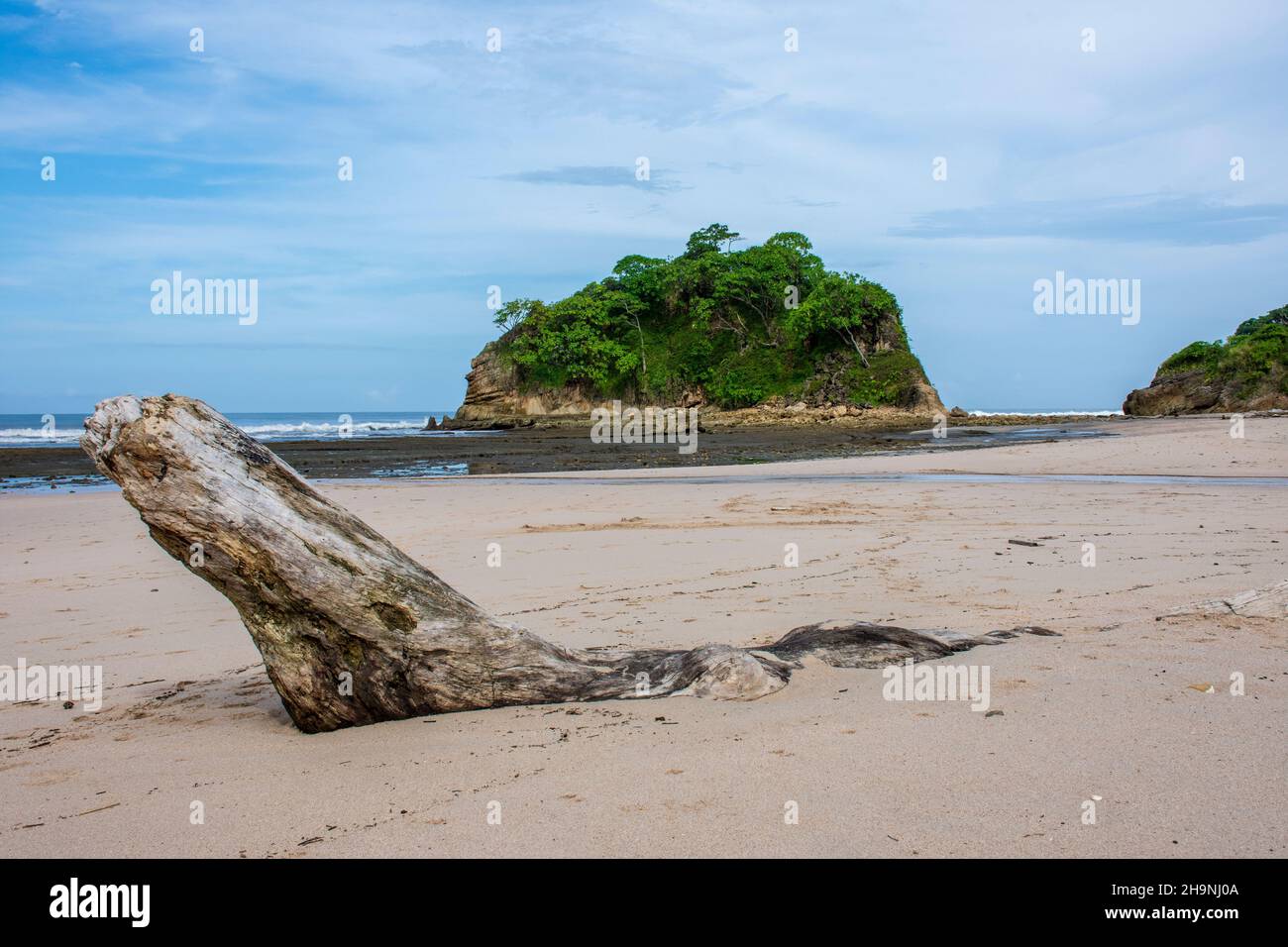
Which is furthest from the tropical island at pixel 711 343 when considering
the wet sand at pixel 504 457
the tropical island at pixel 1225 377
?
the wet sand at pixel 504 457

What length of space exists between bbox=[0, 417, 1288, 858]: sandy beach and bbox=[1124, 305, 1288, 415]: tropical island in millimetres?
46682

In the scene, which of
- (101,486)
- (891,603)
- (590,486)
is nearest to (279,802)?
(891,603)

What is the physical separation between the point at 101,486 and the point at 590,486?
38.8 feet

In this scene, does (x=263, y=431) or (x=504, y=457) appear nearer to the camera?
(x=504, y=457)

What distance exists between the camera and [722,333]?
73562mm

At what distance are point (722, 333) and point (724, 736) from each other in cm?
7128

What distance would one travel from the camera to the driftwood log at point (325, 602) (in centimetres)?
387

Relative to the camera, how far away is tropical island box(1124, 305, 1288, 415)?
46750 millimetres

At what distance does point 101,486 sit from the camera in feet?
67.4

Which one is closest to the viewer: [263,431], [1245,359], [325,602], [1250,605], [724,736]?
[724,736]

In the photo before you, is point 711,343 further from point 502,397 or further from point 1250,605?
point 1250,605

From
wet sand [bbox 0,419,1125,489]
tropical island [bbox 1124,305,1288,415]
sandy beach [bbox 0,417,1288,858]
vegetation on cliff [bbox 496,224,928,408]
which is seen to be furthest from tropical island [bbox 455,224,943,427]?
sandy beach [bbox 0,417,1288,858]

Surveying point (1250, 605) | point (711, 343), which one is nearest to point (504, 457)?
point (1250, 605)
